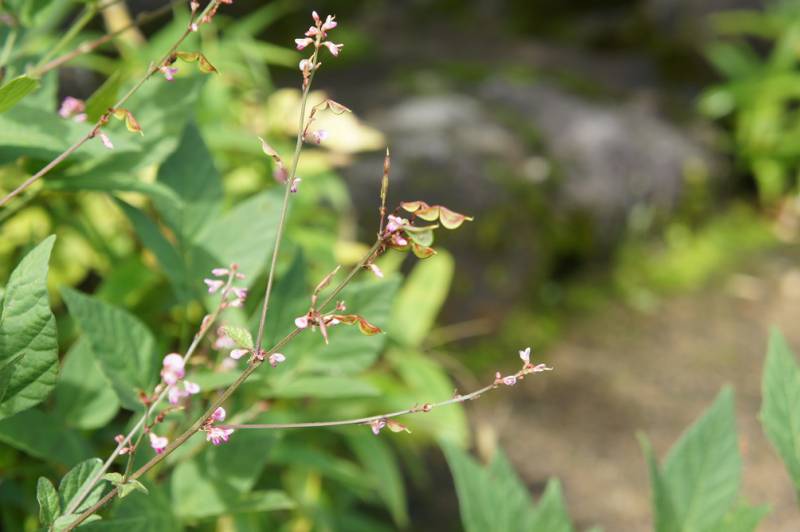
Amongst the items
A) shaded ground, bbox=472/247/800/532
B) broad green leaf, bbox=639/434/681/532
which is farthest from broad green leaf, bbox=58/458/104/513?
shaded ground, bbox=472/247/800/532

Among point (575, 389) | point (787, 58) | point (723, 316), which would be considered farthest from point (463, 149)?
point (787, 58)

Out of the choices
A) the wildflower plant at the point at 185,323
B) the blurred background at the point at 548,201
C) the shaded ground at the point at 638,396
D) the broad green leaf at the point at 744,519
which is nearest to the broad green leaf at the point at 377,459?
the blurred background at the point at 548,201

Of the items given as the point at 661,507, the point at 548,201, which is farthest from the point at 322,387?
the point at 548,201

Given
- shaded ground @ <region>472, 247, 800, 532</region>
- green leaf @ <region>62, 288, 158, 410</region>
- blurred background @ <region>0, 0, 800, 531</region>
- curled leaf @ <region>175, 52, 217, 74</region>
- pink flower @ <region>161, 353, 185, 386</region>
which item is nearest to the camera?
pink flower @ <region>161, 353, 185, 386</region>

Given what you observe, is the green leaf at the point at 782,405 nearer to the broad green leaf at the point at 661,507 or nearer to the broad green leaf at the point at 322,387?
the broad green leaf at the point at 661,507

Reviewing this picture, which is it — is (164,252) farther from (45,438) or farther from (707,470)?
(707,470)

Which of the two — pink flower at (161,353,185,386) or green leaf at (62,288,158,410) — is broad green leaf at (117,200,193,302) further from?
pink flower at (161,353,185,386)
